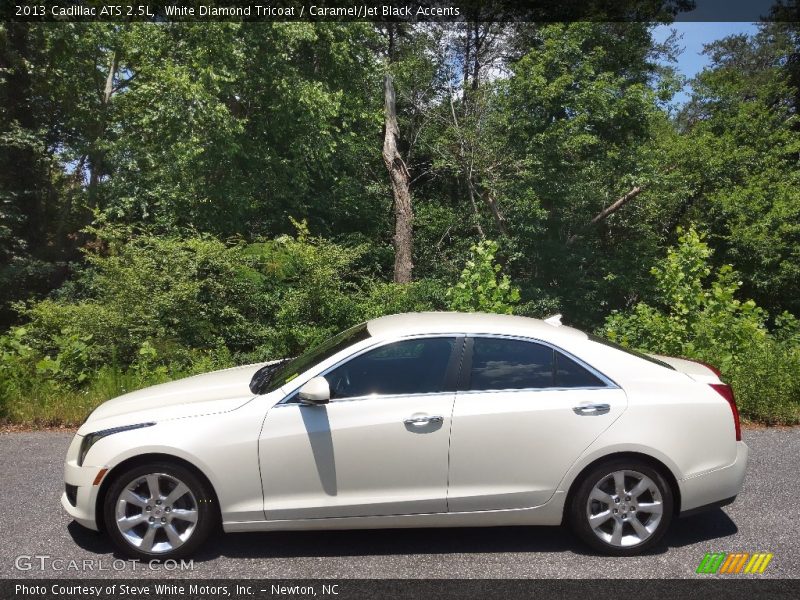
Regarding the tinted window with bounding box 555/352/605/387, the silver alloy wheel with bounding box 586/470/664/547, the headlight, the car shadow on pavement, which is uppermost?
the tinted window with bounding box 555/352/605/387

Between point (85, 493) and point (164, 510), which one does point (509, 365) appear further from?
point (85, 493)

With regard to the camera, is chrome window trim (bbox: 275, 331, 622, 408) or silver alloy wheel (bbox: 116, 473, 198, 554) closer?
silver alloy wheel (bbox: 116, 473, 198, 554)

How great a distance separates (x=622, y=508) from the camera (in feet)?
15.2

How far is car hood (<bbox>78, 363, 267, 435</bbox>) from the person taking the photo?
4.64m

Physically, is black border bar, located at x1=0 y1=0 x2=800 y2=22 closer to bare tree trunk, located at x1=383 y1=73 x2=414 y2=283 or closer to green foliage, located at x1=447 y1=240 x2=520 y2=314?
bare tree trunk, located at x1=383 y1=73 x2=414 y2=283

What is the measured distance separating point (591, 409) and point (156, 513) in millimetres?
2778

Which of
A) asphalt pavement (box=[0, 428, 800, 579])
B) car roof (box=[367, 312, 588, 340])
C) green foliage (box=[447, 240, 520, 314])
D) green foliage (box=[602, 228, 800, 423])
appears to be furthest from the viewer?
green foliage (box=[447, 240, 520, 314])

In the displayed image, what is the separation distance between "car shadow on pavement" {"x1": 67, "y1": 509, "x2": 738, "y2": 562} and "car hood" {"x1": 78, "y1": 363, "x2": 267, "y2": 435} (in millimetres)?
838

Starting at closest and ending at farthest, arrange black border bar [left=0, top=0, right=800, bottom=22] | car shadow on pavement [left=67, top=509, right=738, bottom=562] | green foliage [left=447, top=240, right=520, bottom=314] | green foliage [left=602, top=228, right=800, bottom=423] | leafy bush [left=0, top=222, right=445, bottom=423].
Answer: car shadow on pavement [left=67, top=509, right=738, bottom=562] → green foliage [left=602, top=228, right=800, bottom=423] → leafy bush [left=0, top=222, right=445, bottom=423] → green foliage [left=447, top=240, right=520, bottom=314] → black border bar [left=0, top=0, right=800, bottom=22]

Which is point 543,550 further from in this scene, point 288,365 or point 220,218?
point 220,218

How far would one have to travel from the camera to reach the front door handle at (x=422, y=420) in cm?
455

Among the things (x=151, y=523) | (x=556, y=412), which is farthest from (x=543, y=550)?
(x=151, y=523)

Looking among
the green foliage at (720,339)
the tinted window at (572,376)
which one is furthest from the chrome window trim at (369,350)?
the green foliage at (720,339)

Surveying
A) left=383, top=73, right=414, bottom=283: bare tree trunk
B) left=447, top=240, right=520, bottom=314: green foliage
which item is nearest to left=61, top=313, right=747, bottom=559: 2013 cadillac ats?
left=447, top=240, right=520, bottom=314: green foliage
